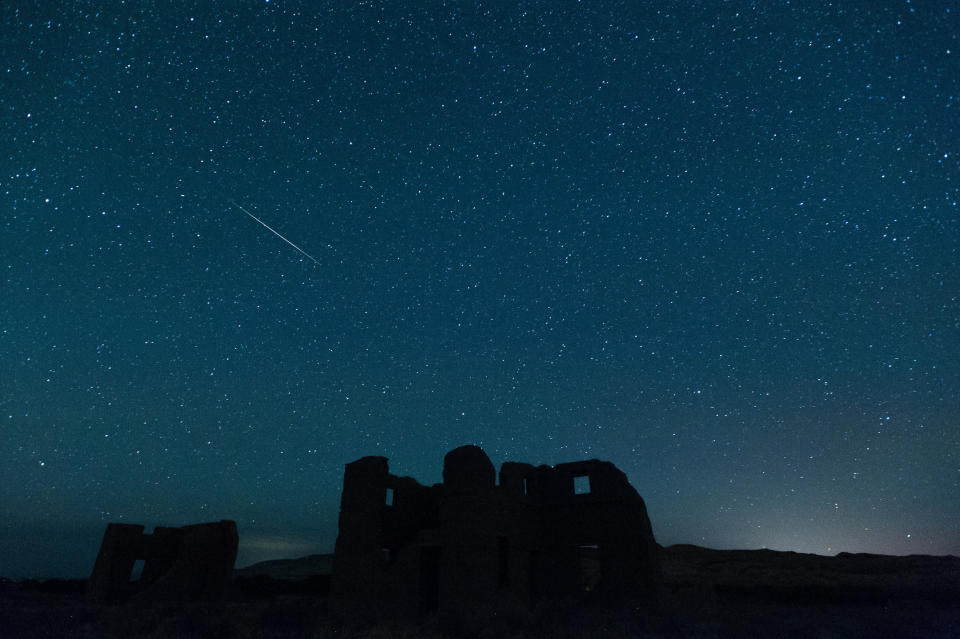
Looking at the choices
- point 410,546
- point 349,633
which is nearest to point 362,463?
point 410,546

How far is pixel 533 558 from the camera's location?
21.1 metres

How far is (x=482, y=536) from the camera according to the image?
18047 mm

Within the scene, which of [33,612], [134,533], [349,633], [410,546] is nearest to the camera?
[349,633]

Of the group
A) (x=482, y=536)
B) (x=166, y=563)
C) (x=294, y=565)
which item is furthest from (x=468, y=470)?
(x=294, y=565)

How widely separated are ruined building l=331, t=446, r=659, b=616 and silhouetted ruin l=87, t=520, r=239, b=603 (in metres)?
9.13

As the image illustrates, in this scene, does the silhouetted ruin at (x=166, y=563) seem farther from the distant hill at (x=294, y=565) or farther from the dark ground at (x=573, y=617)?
the distant hill at (x=294, y=565)

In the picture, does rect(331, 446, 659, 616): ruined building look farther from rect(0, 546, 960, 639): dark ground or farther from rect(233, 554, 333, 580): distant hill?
rect(233, 554, 333, 580): distant hill

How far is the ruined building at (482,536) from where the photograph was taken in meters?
18.0

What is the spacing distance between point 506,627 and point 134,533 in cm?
2005

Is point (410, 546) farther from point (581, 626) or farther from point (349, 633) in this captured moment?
point (581, 626)

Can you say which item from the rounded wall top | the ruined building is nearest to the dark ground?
the ruined building

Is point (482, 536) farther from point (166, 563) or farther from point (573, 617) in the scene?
point (166, 563)

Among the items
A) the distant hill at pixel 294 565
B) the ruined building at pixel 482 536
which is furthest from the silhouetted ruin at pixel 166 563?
the distant hill at pixel 294 565

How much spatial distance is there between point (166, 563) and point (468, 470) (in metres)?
18.4
